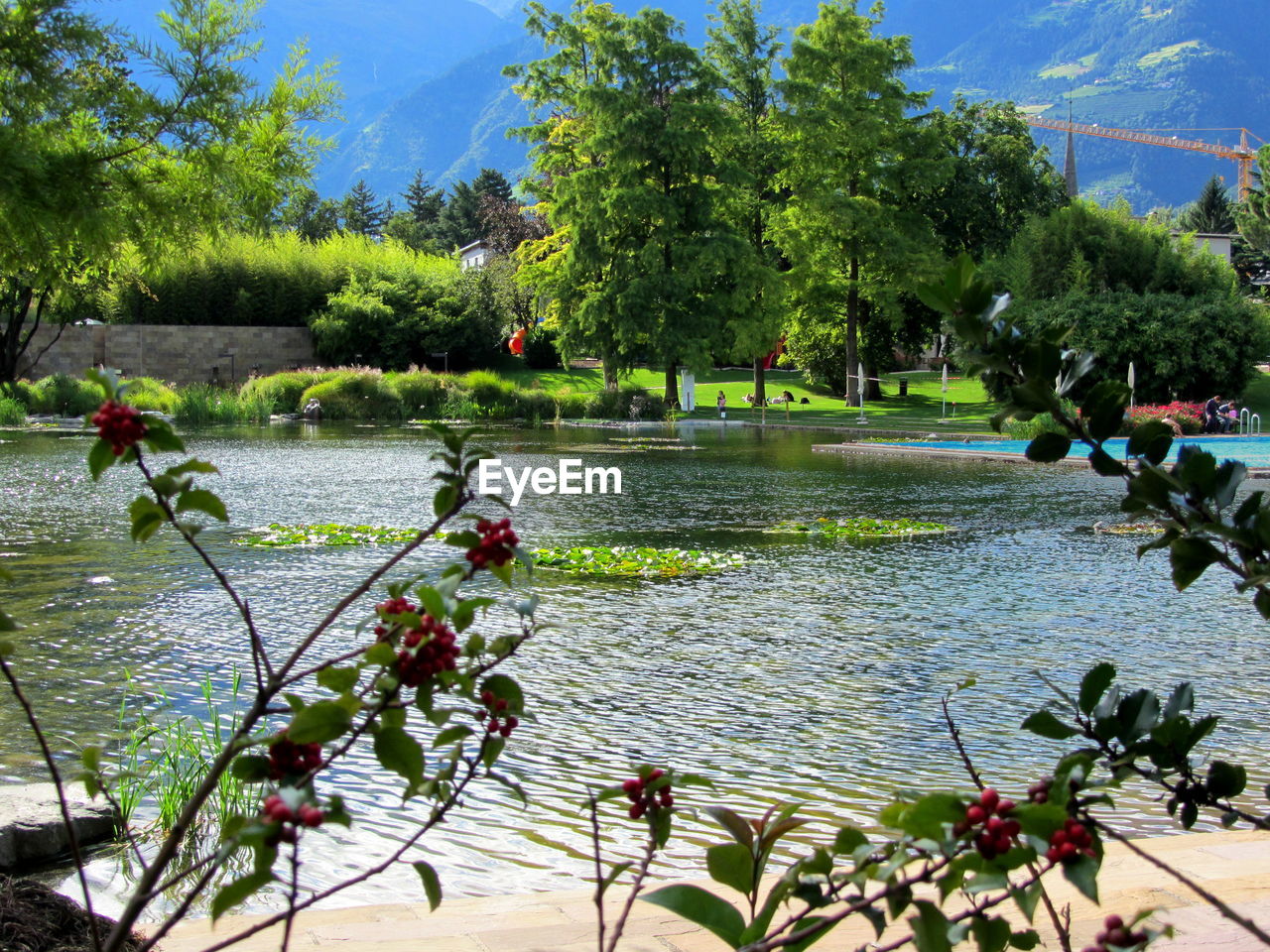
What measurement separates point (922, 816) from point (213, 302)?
2156 inches

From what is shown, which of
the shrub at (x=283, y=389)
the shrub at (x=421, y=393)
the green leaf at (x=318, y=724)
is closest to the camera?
the green leaf at (x=318, y=724)

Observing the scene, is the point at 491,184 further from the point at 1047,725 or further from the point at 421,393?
the point at 1047,725

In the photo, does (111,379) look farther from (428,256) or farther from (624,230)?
(428,256)

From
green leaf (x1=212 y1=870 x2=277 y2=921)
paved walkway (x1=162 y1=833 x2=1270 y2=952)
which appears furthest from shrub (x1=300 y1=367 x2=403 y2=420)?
green leaf (x1=212 y1=870 x2=277 y2=921)

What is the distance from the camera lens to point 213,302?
5228 centimetres

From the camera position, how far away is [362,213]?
99.8 meters

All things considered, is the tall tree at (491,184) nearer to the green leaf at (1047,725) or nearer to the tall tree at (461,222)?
the tall tree at (461,222)

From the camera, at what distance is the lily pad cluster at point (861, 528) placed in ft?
44.1

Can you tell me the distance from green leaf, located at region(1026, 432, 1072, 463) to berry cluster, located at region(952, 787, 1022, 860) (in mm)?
571

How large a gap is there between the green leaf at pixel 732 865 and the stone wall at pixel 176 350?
4900cm

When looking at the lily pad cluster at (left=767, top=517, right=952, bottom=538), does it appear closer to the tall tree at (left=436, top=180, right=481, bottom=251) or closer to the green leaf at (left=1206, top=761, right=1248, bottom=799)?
the green leaf at (left=1206, top=761, right=1248, bottom=799)

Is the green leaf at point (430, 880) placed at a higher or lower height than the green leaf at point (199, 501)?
lower

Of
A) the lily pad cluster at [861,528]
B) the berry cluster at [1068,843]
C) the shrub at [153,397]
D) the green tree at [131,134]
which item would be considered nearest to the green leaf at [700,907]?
the berry cluster at [1068,843]

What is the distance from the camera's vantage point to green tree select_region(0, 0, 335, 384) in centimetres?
697
